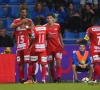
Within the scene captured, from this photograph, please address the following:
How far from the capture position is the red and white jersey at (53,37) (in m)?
14.6

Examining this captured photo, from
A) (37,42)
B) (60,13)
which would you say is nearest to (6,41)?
(60,13)

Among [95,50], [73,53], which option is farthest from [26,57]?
[73,53]

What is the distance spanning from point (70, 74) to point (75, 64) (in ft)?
3.96

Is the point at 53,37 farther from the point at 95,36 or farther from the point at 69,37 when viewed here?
the point at 69,37

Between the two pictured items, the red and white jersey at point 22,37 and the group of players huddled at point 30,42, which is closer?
the group of players huddled at point 30,42

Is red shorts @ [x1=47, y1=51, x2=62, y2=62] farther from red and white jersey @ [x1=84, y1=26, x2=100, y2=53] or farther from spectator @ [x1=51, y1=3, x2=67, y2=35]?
spectator @ [x1=51, y1=3, x2=67, y2=35]

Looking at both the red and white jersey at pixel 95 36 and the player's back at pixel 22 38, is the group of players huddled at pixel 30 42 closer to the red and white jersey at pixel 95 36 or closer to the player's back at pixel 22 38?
the player's back at pixel 22 38

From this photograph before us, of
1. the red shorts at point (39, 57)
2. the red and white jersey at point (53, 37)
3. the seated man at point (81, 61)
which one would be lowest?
the seated man at point (81, 61)

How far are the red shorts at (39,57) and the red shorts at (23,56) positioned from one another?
12 centimetres

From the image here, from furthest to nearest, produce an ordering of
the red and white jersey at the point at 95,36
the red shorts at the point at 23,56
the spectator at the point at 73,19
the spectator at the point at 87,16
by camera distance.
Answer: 1. the spectator at the point at 87,16
2. the spectator at the point at 73,19
3. the red and white jersey at the point at 95,36
4. the red shorts at the point at 23,56

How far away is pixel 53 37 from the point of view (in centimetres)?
1462

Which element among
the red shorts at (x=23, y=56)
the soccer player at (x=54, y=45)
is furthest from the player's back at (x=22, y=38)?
the soccer player at (x=54, y=45)

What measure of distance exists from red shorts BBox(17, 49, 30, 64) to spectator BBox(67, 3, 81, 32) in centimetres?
566

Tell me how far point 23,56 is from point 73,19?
565 centimetres
